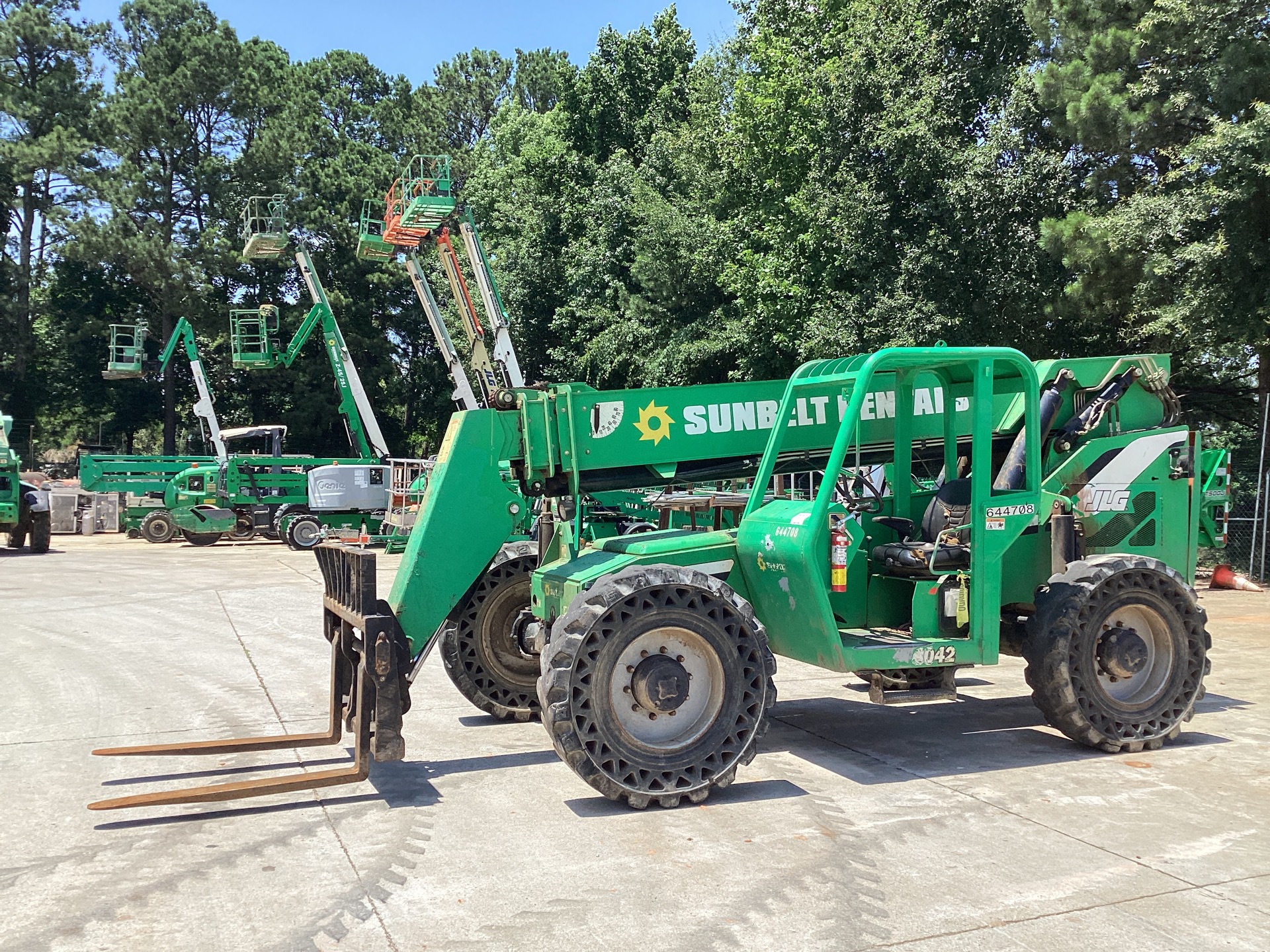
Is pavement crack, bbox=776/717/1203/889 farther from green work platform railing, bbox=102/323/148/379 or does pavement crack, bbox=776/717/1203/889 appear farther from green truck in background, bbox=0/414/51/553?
green work platform railing, bbox=102/323/148/379

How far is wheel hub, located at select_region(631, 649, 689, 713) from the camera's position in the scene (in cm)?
621

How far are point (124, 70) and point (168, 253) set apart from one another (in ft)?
35.2

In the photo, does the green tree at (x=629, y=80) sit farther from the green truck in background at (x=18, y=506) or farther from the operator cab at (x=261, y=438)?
the green truck in background at (x=18, y=506)

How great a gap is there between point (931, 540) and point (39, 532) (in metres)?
24.5

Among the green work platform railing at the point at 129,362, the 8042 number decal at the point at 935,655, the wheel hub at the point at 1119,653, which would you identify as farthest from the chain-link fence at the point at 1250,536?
the green work platform railing at the point at 129,362

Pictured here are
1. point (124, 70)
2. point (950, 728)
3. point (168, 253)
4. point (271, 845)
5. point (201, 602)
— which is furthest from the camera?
point (124, 70)

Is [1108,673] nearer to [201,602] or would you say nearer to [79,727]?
[79,727]

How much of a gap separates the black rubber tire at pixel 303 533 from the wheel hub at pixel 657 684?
911 inches

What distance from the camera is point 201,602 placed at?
15891mm

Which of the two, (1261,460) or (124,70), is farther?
(124,70)

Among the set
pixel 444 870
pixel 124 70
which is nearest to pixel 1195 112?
pixel 444 870

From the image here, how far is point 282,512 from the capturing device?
29.4 meters

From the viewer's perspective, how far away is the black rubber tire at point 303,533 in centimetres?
2817

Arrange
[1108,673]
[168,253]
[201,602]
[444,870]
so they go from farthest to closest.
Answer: [168,253], [201,602], [1108,673], [444,870]
